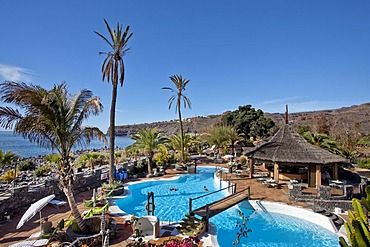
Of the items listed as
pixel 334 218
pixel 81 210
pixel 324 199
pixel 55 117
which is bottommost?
pixel 334 218

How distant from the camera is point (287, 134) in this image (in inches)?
707

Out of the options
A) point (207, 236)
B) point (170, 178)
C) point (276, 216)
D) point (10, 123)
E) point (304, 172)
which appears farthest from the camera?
point (170, 178)

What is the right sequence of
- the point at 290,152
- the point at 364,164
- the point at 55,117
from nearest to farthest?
the point at 55,117 → the point at 290,152 → the point at 364,164

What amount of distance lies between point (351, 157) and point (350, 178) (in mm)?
8774

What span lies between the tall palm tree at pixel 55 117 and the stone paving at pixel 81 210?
1.48 metres

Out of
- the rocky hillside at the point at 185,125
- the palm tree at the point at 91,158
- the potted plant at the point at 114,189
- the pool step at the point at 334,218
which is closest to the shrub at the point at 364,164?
the pool step at the point at 334,218

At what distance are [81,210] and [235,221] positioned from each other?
7535 mm

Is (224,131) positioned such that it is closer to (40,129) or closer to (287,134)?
(287,134)

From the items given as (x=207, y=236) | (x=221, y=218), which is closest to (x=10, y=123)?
(x=207, y=236)

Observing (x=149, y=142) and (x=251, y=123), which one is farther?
(x=251, y=123)

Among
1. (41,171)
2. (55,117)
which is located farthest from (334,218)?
(41,171)

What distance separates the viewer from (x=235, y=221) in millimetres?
11477

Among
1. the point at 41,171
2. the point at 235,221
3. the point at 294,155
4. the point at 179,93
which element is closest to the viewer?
the point at 235,221

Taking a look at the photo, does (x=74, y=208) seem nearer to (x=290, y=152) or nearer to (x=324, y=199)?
(x=324, y=199)
